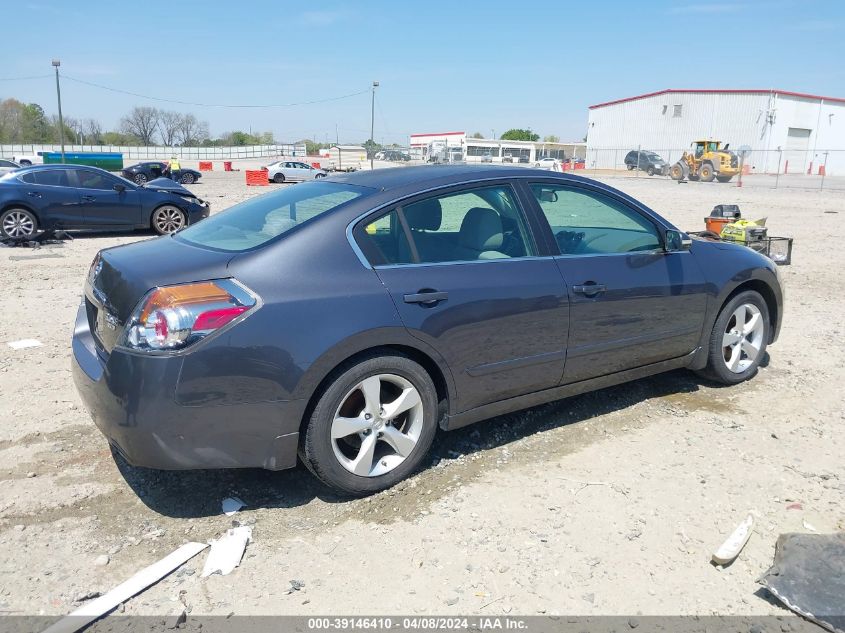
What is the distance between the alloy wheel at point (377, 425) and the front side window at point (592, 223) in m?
1.35

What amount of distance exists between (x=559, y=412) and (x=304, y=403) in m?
2.09

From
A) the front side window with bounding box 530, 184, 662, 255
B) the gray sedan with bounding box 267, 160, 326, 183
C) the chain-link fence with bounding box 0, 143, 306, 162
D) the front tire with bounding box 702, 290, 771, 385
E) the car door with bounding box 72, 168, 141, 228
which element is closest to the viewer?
the front side window with bounding box 530, 184, 662, 255

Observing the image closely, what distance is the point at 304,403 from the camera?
311 centimetres

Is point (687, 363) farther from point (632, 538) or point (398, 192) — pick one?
point (398, 192)

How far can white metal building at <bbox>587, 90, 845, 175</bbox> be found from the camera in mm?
52625

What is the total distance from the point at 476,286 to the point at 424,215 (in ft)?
1.59

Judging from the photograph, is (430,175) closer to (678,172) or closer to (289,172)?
(289,172)

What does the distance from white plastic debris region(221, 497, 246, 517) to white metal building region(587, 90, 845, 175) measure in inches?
2111

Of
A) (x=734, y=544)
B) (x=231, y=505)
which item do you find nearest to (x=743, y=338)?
(x=734, y=544)

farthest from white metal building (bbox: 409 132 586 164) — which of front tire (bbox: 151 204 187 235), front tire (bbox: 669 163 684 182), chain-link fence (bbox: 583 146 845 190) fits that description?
front tire (bbox: 151 204 187 235)

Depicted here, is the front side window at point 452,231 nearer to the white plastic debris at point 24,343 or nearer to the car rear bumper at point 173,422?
the car rear bumper at point 173,422

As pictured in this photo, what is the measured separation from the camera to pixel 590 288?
3998 millimetres

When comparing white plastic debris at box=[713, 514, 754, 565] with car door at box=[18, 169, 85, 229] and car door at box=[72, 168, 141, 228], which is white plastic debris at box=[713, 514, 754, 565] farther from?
car door at box=[18, 169, 85, 229]

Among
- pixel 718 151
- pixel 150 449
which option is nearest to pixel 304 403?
pixel 150 449
